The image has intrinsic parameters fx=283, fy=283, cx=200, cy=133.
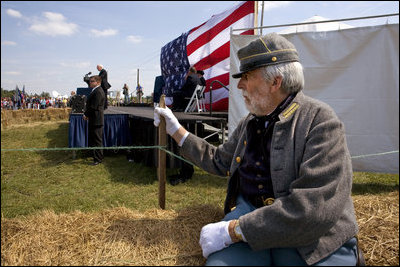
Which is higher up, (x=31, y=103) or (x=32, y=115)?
(x=31, y=103)

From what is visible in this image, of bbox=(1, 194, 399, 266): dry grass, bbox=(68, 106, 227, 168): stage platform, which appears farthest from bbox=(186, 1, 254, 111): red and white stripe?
bbox=(1, 194, 399, 266): dry grass

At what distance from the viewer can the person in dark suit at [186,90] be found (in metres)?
7.73

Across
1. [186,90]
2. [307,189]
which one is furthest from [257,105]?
[186,90]

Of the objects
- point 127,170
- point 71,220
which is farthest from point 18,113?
point 71,220

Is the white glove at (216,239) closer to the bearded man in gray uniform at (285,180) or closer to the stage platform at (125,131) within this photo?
the bearded man in gray uniform at (285,180)

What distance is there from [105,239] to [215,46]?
8046mm

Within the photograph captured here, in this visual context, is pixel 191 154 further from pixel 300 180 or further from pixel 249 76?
pixel 300 180

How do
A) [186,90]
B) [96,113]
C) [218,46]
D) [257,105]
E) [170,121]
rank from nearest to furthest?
[257,105], [170,121], [96,113], [186,90], [218,46]

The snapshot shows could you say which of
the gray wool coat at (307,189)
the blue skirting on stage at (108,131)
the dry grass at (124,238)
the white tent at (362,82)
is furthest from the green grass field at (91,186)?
the gray wool coat at (307,189)

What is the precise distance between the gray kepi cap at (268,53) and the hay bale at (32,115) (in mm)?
16791

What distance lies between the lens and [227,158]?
2102 millimetres

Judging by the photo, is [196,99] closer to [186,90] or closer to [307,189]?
[186,90]

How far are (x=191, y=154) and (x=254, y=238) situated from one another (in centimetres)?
96

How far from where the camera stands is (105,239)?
1.80 metres
